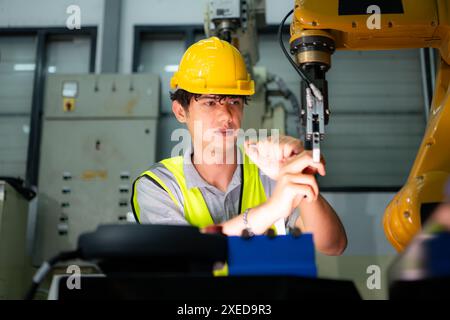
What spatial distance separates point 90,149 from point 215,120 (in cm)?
230

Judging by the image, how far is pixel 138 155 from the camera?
3.79 metres

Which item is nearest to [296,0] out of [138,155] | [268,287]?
[268,287]

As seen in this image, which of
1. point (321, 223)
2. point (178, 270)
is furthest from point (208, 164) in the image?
point (178, 270)

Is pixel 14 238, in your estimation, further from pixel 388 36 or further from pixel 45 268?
pixel 45 268

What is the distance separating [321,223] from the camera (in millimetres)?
1404

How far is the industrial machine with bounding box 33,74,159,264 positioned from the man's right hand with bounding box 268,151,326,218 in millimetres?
2627

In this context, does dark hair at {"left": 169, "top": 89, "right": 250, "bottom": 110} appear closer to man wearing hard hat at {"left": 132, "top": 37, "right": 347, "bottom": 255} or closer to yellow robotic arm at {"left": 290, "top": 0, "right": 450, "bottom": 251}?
man wearing hard hat at {"left": 132, "top": 37, "right": 347, "bottom": 255}

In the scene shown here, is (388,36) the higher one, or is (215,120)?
(388,36)

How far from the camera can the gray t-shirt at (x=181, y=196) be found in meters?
1.61

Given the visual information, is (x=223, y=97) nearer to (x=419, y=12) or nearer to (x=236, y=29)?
(x=419, y=12)

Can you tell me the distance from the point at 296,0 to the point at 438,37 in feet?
1.20

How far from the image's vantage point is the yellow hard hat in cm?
173

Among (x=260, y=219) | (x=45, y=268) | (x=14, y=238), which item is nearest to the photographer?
(x=45, y=268)
